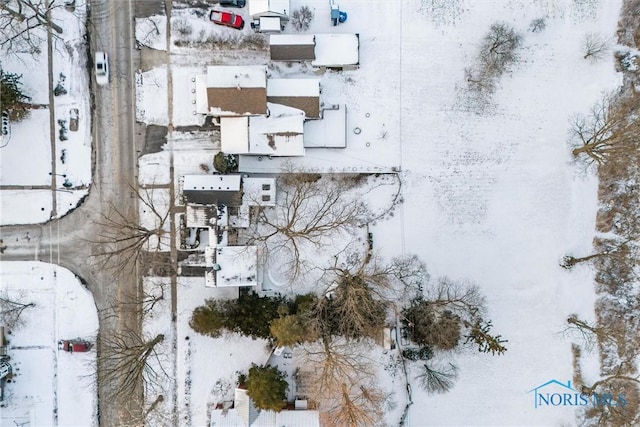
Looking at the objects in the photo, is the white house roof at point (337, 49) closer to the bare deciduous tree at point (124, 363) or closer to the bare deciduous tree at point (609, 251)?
the bare deciduous tree at point (609, 251)

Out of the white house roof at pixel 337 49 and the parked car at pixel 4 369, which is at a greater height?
the white house roof at pixel 337 49

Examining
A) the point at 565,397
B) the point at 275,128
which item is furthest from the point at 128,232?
the point at 565,397

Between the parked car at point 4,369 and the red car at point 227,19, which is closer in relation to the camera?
the parked car at point 4,369

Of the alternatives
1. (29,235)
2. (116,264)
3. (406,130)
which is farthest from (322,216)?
(29,235)

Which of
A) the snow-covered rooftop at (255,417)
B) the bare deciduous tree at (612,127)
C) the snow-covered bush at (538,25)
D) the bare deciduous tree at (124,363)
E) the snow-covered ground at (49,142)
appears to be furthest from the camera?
the snow-covered bush at (538,25)

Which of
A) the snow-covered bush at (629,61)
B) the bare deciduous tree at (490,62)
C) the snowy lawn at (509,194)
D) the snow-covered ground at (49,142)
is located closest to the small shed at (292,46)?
the snowy lawn at (509,194)

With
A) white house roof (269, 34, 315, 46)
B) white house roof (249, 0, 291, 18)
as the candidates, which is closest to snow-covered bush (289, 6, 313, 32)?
white house roof (249, 0, 291, 18)

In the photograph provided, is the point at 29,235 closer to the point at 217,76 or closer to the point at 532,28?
the point at 217,76
